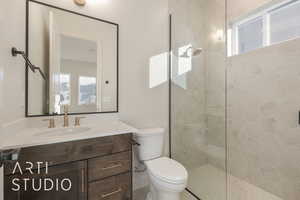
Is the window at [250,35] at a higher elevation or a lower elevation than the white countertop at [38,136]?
higher

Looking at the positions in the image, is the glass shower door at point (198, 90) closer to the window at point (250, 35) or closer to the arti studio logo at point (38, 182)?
the window at point (250, 35)

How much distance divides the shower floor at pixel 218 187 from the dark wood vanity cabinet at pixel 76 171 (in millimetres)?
975

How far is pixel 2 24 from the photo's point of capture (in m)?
0.91

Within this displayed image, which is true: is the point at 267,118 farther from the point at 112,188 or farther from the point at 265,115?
the point at 112,188

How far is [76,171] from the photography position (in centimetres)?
106

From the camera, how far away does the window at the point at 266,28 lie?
5.34 ft

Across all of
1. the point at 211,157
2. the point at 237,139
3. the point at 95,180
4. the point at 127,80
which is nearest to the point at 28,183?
the point at 95,180

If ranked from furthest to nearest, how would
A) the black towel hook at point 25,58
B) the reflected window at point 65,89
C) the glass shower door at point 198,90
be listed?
the glass shower door at point 198,90
the reflected window at point 65,89
the black towel hook at point 25,58

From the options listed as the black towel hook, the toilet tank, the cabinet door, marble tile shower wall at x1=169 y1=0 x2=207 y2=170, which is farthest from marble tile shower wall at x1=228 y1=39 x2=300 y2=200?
the black towel hook

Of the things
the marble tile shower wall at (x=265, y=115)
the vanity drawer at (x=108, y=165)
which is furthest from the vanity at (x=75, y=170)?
the marble tile shower wall at (x=265, y=115)

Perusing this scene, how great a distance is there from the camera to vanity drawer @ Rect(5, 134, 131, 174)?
35.8 inches

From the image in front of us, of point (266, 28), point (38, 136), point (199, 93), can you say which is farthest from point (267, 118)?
point (38, 136)

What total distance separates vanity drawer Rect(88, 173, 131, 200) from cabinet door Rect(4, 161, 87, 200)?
0.22 ft

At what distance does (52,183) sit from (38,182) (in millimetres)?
80
